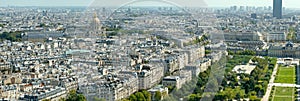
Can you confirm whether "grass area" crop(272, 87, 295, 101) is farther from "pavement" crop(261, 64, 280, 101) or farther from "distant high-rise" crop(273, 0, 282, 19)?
"distant high-rise" crop(273, 0, 282, 19)

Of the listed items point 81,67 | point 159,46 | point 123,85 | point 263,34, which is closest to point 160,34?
point 159,46

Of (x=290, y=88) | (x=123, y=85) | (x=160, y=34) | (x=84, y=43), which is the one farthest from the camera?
(x=160, y=34)

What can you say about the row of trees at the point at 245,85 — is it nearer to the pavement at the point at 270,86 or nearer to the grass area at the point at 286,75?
the pavement at the point at 270,86

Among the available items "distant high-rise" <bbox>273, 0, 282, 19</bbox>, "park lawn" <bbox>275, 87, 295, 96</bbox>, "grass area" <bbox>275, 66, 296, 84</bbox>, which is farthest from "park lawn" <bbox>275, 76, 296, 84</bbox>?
"distant high-rise" <bbox>273, 0, 282, 19</bbox>

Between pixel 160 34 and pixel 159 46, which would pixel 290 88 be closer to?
pixel 159 46

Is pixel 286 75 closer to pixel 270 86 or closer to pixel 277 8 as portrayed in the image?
pixel 270 86

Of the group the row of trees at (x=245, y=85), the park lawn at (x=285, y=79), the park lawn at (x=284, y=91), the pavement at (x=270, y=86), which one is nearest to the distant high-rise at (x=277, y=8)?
the pavement at (x=270, y=86)

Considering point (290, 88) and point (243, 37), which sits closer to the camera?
point (290, 88)
